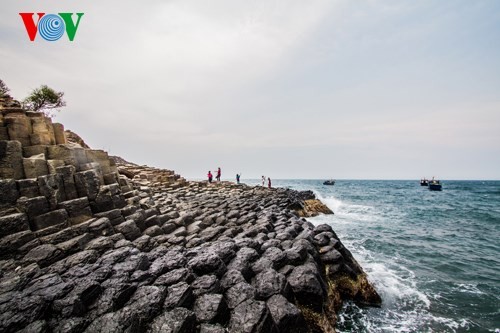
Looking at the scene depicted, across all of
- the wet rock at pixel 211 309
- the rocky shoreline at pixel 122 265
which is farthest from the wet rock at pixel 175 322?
the wet rock at pixel 211 309

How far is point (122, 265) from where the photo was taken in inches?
217

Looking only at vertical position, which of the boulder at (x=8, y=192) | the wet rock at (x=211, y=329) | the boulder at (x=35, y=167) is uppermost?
the boulder at (x=35, y=167)

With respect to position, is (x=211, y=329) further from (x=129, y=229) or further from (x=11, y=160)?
(x=11, y=160)

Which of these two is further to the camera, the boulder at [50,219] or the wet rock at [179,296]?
the boulder at [50,219]

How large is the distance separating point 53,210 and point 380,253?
1604cm

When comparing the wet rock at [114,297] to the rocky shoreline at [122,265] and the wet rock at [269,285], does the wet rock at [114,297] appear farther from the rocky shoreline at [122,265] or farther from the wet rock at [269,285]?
the wet rock at [269,285]

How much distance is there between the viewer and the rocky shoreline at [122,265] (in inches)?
159

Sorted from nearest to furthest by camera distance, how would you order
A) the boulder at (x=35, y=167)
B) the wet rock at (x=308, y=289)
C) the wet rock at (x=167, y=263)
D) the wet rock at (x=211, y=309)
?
the wet rock at (x=211, y=309), the wet rock at (x=167, y=263), the wet rock at (x=308, y=289), the boulder at (x=35, y=167)

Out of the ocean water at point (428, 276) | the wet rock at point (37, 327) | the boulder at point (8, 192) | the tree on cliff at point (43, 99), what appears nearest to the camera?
the wet rock at point (37, 327)

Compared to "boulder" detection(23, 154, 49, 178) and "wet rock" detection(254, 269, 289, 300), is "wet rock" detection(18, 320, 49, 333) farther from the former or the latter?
"boulder" detection(23, 154, 49, 178)

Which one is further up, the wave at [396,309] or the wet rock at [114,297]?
the wet rock at [114,297]

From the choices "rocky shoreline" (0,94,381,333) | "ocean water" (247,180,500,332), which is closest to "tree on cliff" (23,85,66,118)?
"rocky shoreline" (0,94,381,333)

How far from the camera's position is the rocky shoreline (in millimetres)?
4031

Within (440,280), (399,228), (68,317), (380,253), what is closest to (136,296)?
(68,317)
